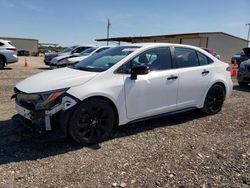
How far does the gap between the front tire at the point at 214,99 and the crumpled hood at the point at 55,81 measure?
2696 mm

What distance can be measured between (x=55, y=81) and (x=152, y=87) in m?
1.59

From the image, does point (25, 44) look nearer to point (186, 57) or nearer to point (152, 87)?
point (186, 57)

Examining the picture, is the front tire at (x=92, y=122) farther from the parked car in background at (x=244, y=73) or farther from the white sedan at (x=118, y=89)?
the parked car in background at (x=244, y=73)

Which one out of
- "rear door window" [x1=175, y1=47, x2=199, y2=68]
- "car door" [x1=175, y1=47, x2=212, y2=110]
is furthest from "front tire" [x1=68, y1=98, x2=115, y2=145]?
"rear door window" [x1=175, y1=47, x2=199, y2=68]

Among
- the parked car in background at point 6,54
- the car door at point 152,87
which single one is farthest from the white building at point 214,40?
the car door at point 152,87

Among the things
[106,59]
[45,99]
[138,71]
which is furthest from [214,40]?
[45,99]

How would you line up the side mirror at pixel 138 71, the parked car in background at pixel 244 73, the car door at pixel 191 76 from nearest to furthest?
the side mirror at pixel 138 71, the car door at pixel 191 76, the parked car in background at pixel 244 73

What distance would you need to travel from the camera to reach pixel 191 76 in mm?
5203

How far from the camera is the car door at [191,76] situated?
509cm

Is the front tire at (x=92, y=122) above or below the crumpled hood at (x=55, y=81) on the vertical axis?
below

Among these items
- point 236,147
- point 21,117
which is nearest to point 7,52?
point 21,117

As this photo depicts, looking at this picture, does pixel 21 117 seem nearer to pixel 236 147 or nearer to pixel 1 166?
pixel 1 166

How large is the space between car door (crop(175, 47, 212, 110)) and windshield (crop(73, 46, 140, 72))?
3.31 ft

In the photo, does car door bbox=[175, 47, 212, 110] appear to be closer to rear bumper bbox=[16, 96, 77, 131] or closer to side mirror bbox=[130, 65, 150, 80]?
side mirror bbox=[130, 65, 150, 80]
